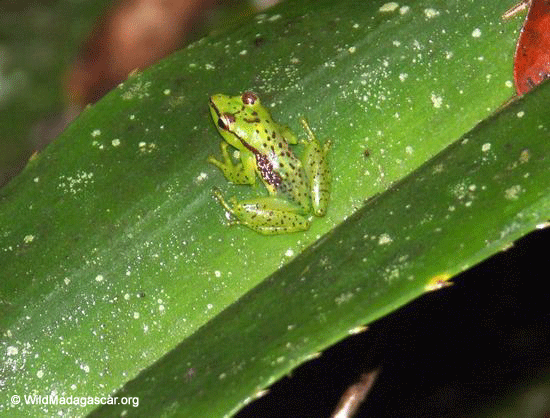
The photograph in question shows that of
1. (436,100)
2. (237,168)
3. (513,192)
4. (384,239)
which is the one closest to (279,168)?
(237,168)

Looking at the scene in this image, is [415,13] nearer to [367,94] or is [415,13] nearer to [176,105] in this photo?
[367,94]

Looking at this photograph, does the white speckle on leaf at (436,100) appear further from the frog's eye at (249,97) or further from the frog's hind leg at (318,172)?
the frog's eye at (249,97)

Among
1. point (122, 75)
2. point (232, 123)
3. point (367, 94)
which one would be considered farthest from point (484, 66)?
point (122, 75)

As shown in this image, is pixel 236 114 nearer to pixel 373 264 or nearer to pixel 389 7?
pixel 389 7

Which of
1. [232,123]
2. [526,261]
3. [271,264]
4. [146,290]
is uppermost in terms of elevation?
[232,123]

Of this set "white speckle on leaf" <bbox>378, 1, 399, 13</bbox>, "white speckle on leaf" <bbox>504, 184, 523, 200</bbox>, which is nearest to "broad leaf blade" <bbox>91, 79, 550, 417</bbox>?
"white speckle on leaf" <bbox>504, 184, 523, 200</bbox>

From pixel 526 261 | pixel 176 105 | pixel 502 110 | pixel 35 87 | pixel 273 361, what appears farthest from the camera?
pixel 35 87

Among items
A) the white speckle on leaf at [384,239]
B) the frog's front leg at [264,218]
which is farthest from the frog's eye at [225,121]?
the white speckle on leaf at [384,239]
